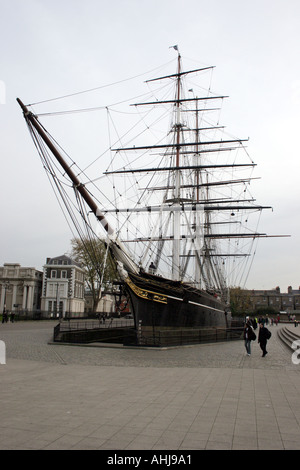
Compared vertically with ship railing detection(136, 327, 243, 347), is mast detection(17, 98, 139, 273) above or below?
above

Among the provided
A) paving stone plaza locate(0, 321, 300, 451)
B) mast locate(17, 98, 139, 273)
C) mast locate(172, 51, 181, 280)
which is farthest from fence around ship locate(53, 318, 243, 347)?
paving stone plaza locate(0, 321, 300, 451)

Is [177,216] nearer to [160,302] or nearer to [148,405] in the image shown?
[160,302]

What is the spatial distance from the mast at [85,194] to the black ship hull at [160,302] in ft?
3.51

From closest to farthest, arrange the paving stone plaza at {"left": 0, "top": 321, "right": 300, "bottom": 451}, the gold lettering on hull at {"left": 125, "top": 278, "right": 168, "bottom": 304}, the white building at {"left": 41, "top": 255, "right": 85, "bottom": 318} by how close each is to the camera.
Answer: the paving stone plaza at {"left": 0, "top": 321, "right": 300, "bottom": 451}, the gold lettering on hull at {"left": 125, "top": 278, "right": 168, "bottom": 304}, the white building at {"left": 41, "top": 255, "right": 85, "bottom": 318}

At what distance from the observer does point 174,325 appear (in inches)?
823

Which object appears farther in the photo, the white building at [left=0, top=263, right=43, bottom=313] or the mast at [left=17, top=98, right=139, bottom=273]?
the white building at [left=0, top=263, right=43, bottom=313]

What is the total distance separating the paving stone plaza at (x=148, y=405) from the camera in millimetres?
4634

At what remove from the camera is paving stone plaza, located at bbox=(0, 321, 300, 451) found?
4.63m

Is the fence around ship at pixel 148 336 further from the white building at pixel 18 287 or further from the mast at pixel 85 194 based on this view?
the white building at pixel 18 287

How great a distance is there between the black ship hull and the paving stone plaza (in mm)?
7164

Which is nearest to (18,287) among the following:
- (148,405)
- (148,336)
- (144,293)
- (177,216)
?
(177,216)

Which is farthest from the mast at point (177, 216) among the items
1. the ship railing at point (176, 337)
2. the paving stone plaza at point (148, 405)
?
the paving stone plaza at point (148, 405)

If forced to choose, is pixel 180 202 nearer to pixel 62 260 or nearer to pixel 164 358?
pixel 164 358

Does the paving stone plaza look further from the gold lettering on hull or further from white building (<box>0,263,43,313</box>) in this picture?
white building (<box>0,263,43,313</box>)
